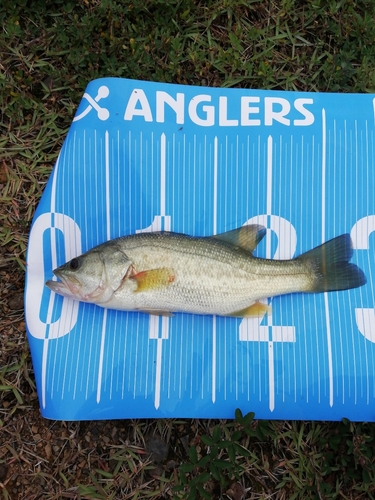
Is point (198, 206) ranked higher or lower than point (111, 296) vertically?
higher

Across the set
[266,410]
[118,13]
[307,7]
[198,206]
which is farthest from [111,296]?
[307,7]

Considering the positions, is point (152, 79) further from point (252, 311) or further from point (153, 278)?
point (252, 311)

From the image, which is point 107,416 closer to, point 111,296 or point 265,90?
point 111,296

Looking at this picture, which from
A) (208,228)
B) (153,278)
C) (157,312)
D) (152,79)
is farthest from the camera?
(152,79)

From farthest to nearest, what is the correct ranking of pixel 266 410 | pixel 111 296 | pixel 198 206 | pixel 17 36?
pixel 17 36 → pixel 198 206 → pixel 266 410 → pixel 111 296

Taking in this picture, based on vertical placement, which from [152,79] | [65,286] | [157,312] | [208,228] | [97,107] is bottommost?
[157,312]

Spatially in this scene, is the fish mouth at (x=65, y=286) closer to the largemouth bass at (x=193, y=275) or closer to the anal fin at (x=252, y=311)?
the largemouth bass at (x=193, y=275)

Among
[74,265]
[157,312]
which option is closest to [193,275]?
[157,312]
